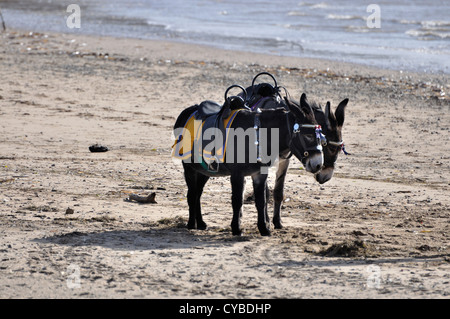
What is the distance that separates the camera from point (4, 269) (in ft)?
22.7

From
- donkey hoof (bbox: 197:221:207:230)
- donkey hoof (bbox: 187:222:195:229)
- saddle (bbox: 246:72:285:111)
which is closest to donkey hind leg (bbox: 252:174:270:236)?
donkey hoof (bbox: 197:221:207:230)

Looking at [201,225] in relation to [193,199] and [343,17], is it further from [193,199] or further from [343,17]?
[343,17]

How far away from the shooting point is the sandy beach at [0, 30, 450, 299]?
6.76 metres

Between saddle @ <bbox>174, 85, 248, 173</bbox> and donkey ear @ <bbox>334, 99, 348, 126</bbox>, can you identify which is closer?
saddle @ <bbox>174, 85, 248, 173</bbox>

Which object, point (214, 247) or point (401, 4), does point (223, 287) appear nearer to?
point (214, 247)

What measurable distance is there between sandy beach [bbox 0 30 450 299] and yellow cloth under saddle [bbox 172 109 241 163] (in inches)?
35.8

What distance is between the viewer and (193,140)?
8.37m

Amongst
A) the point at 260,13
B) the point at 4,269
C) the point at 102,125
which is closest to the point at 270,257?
the point at 4,269

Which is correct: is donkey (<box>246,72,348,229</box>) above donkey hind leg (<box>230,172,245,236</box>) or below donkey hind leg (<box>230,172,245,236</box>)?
above

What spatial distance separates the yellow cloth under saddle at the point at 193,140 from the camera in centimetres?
803

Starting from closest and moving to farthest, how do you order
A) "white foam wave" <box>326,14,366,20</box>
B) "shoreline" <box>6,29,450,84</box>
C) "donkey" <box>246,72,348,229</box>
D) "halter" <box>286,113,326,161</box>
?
"halter" <box>286,113,326,161</box>
"donkey" <box>246,72,348,229</box>
"shoreline" <box>6,29,450,84</box>
"white foam wave" <box>326,14,366,20</box>

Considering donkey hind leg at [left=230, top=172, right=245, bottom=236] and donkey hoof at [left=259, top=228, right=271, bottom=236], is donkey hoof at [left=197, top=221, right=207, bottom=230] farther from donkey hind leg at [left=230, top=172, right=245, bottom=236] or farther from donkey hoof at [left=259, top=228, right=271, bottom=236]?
A: donkey hoof at [left=259, top=228, right=271, bottom=236]

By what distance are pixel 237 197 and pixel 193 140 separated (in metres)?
0.84

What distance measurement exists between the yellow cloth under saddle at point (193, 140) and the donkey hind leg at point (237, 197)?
259mm
